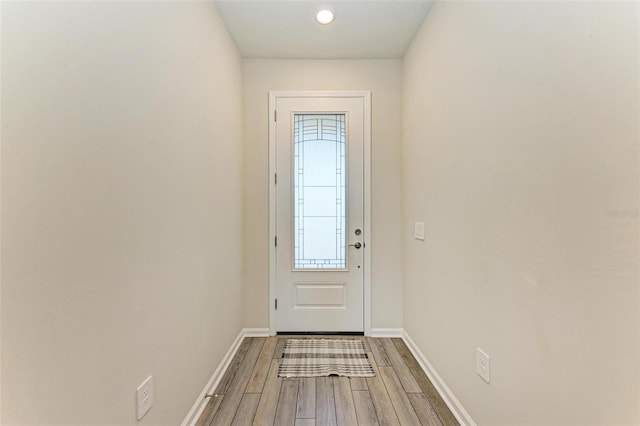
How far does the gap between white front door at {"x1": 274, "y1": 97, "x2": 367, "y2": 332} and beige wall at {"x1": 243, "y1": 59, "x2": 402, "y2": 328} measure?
0.13m

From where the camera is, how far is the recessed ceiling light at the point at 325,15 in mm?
2156

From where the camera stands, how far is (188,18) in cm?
164

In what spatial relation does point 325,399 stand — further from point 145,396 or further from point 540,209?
point 540,209

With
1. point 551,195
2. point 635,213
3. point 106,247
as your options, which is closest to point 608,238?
point 635,213

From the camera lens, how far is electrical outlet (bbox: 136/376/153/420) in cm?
119

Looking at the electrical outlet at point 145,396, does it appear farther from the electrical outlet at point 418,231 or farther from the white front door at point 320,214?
the electrical outlet at point 418,231

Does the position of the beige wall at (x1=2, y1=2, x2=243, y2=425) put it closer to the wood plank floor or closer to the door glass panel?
the wood plank floor

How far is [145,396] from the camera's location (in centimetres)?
122

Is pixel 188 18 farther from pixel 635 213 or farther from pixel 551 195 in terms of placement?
pixel 635 213

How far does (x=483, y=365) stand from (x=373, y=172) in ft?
5.88

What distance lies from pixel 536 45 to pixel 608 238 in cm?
73

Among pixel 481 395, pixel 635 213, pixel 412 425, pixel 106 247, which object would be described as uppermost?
pixel 635 213

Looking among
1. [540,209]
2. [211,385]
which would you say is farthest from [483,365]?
[211,385]

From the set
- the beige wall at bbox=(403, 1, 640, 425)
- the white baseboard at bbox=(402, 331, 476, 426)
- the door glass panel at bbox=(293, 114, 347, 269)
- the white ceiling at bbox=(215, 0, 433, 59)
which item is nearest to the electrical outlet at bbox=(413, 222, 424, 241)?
the beige wall at bbox=(403, 1, 640, 425)
